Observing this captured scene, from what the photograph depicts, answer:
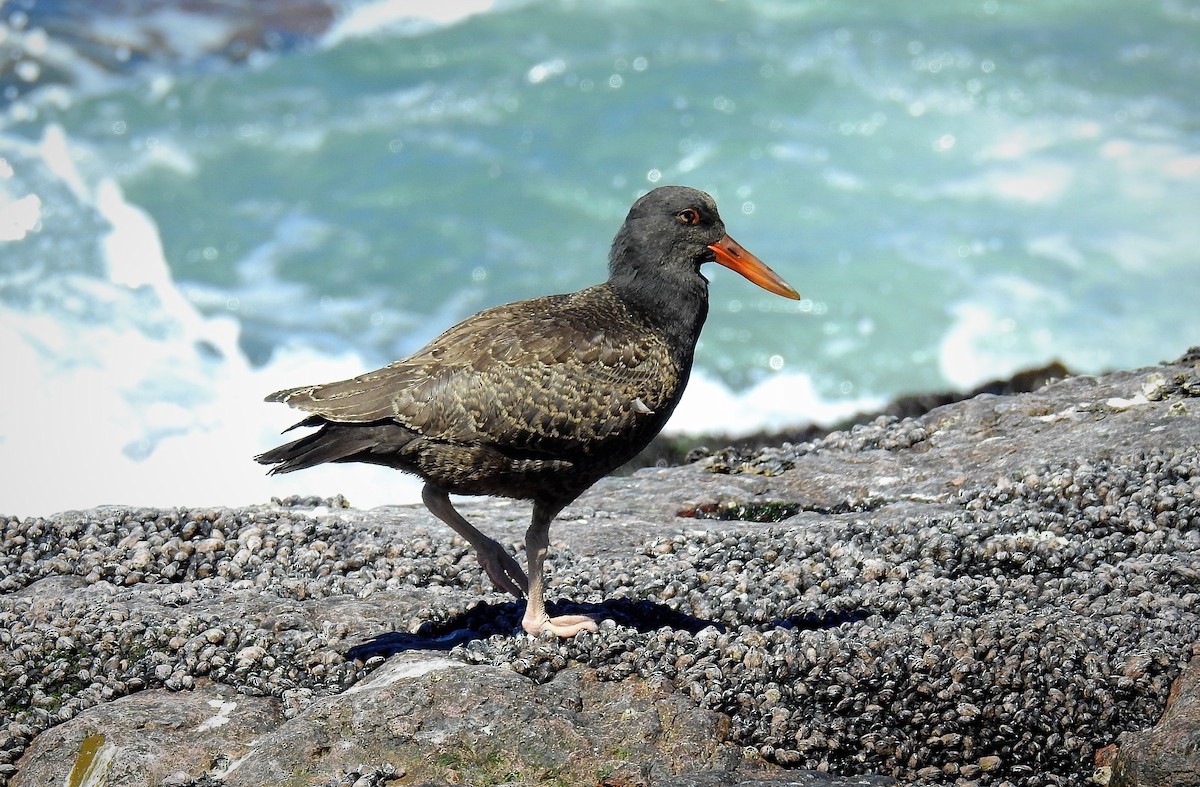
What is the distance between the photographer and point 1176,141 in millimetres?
26797

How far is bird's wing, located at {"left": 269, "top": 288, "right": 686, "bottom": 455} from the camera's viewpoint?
19.5ft

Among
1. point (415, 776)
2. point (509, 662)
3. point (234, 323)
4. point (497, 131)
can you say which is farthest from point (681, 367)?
point (497, 131)

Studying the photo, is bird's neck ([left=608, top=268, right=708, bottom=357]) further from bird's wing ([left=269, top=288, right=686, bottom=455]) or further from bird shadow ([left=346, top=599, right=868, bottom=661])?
bird shadow ([left=346, top=599, right=868, bottom=661])

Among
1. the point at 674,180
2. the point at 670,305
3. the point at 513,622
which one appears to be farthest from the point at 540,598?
the point at 674,180

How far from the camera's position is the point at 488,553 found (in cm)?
657

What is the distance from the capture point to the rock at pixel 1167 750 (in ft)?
15.3

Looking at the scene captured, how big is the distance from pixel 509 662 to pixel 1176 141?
25.7 meters

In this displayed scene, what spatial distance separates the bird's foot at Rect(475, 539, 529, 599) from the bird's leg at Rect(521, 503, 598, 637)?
0.34 metres

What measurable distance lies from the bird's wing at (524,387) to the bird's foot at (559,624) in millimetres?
807

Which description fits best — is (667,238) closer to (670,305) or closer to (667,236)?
(667,236)

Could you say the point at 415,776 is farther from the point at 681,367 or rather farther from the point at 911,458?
the point at 911,458

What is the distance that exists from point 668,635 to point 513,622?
0.95m

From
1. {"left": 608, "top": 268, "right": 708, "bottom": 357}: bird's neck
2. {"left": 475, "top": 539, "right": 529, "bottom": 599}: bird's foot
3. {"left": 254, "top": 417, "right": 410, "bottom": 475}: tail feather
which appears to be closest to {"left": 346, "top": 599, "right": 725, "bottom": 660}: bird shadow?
{"left": 475, "top": 539, "right": 529, "bottom": 599}: bird's foot

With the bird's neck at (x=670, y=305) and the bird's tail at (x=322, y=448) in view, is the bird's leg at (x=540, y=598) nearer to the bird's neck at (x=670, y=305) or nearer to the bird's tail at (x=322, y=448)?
the bird's tail at (x=322, y=448)
